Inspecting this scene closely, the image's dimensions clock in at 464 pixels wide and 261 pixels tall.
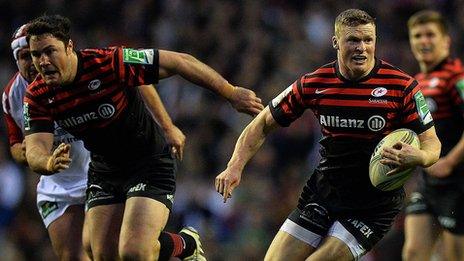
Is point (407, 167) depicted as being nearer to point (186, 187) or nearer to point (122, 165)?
point (122, 165)

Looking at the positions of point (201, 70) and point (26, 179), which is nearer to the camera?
point (201, 70)

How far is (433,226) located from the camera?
9.11 m

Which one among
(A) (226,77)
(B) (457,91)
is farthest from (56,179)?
(A) (226,77)

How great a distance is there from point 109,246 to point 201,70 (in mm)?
1434

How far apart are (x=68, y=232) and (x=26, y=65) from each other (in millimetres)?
1341

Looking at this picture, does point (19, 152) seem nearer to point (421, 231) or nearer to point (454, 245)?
point (421, 231)

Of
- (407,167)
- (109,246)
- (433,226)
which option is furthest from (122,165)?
(433,226)

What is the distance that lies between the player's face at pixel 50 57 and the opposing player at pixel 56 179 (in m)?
0.79

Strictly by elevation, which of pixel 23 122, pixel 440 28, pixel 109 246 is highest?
pixel 440 28

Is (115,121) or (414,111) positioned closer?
(414,111)

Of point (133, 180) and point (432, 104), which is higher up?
point (432, 104)

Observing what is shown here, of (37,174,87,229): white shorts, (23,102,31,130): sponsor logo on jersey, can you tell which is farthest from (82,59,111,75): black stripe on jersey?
(37,174,87,229): white shorts

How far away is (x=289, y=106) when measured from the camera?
742 centimetres

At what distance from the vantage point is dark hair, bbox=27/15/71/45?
7445 millimetres
